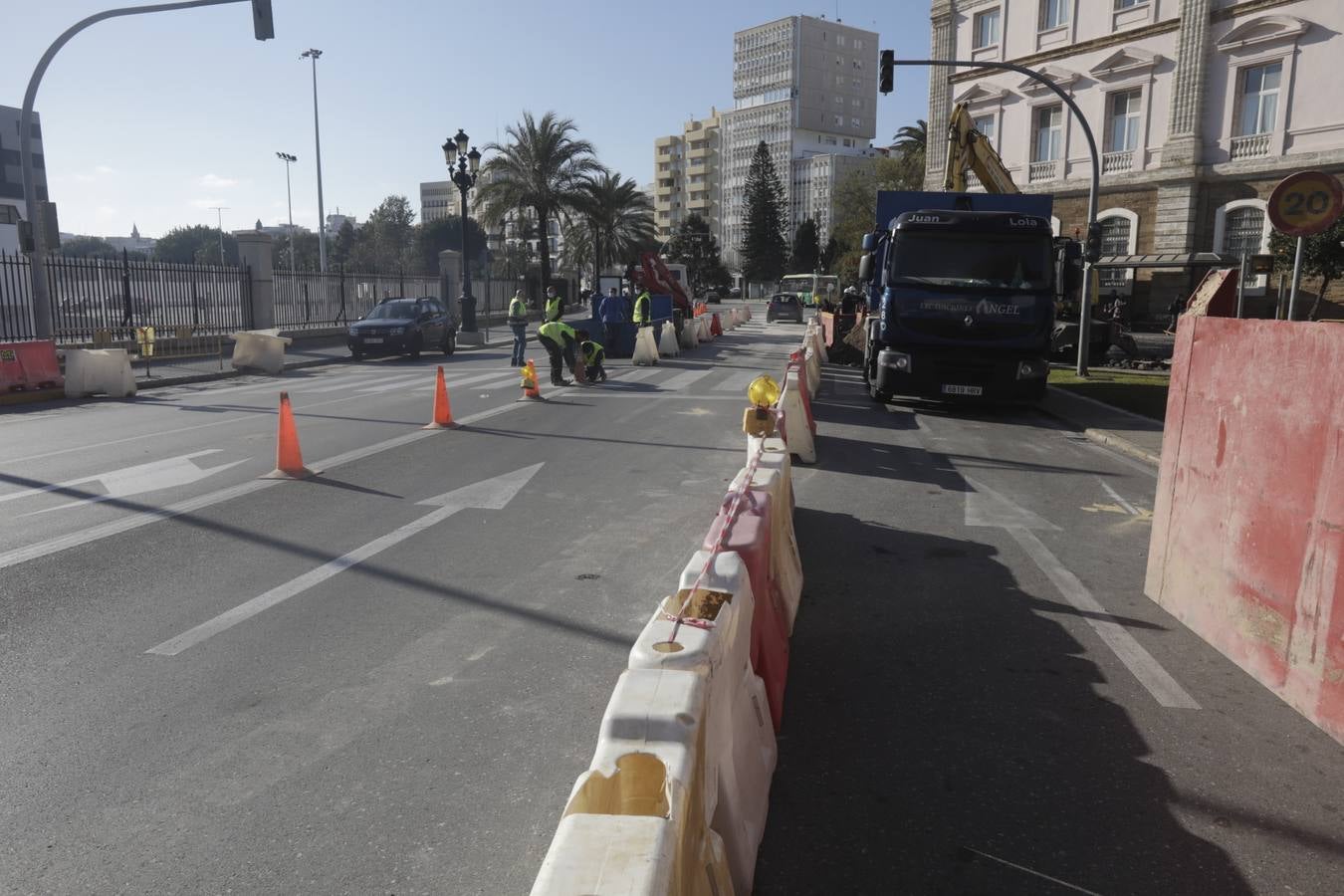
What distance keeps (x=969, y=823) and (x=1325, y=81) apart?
34.6 m

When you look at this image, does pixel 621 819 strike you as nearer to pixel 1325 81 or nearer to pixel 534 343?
pixel 534 343

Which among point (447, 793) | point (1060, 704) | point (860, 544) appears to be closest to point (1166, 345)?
→ point (860, 544)

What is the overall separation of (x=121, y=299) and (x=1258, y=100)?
34.9 m

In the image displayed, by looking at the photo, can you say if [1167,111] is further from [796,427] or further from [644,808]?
[644,808]

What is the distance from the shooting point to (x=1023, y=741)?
408 cm

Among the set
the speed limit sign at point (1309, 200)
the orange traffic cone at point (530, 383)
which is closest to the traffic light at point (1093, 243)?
the orange traffic cone at point (530, 383)

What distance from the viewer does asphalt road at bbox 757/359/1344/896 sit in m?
3.20

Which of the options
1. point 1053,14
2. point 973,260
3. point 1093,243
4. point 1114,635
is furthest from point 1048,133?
point 1114,635

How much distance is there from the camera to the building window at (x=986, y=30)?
135ft

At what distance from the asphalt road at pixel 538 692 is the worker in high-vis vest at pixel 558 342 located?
26.0 feet

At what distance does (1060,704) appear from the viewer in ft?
14.6

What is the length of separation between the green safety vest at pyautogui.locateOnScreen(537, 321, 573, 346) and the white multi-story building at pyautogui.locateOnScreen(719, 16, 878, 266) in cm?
12875

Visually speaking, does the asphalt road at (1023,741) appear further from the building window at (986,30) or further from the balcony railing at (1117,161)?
the building window at (986,30)

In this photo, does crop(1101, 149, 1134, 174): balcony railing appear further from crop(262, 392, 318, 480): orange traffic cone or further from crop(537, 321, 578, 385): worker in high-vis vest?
crop(262, 392, 318, 480): orange traffic cone
